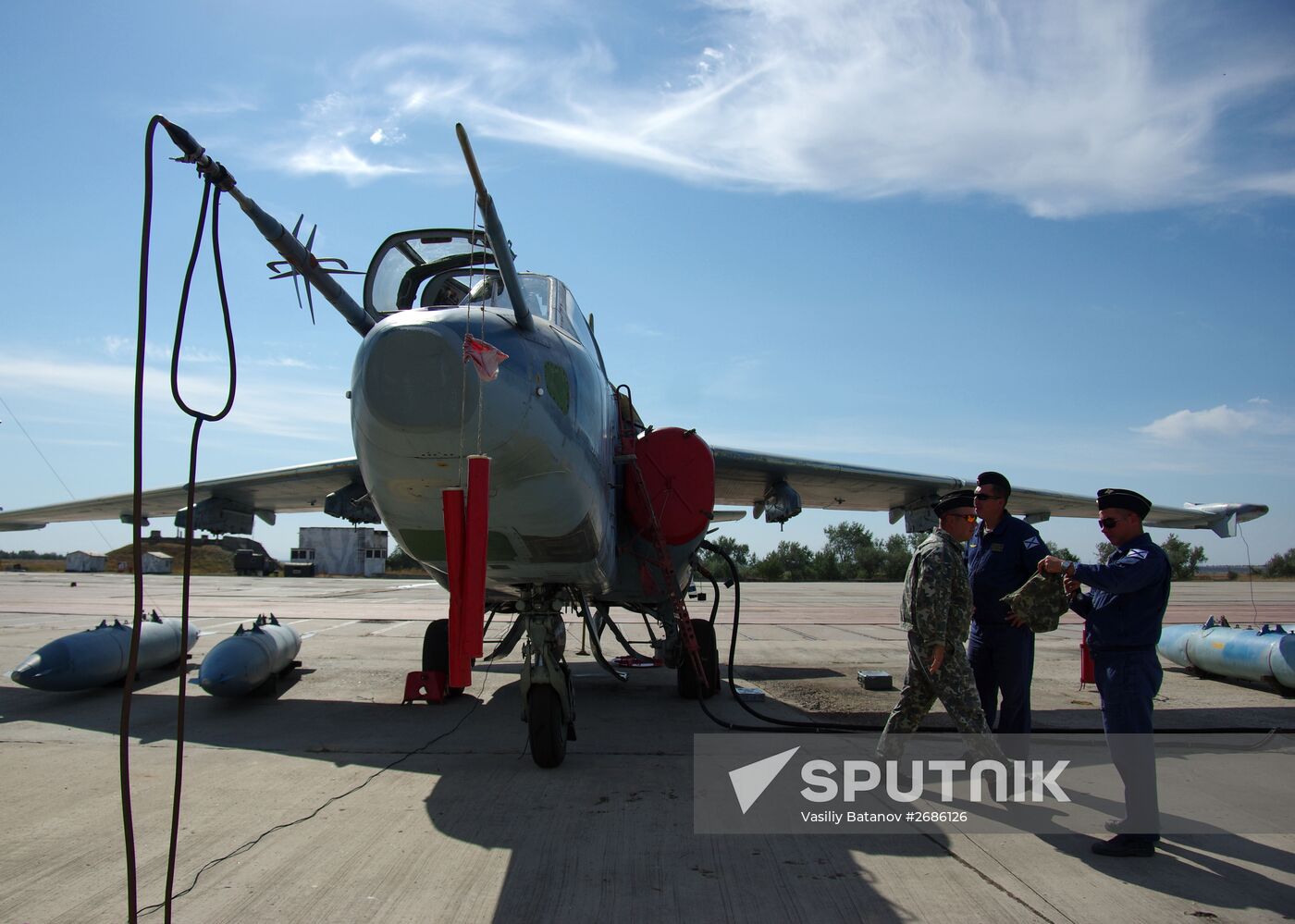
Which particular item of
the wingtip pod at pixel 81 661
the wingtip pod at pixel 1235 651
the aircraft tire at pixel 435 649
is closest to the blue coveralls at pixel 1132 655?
the wingtip pod at pixel 1235 651

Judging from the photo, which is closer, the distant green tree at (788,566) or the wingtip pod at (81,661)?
the wingtip pod at (81,661)

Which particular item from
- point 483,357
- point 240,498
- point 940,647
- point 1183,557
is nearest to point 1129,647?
point 940,647

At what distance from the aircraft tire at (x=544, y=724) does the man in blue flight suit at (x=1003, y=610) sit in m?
2.86

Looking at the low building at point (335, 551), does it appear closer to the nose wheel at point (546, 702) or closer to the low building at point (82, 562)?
the low building at point (82, 562)

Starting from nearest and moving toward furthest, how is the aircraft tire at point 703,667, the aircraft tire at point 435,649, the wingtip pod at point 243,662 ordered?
1. the wingtip pod at point 243,662
2. the aircraft tire at point 703,667
3. the aircraft tire at point 435,649

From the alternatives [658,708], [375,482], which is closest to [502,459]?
[375,482]

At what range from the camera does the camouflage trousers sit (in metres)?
4.87

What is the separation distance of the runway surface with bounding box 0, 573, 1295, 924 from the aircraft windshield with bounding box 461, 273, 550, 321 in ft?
10.2

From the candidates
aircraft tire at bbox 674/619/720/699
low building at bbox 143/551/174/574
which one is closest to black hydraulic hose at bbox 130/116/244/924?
aircraft tire at bbox 674/619/720/699

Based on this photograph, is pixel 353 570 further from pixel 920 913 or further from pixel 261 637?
pixel 920 913

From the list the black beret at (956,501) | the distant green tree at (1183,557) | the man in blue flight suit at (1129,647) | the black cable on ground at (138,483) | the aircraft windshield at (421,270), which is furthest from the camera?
the distant green tree at (1183,557)

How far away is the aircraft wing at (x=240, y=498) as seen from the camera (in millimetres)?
10039

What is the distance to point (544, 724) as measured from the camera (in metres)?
5.44

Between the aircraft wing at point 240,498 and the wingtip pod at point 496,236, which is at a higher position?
the wingtip pod at point 496,236
